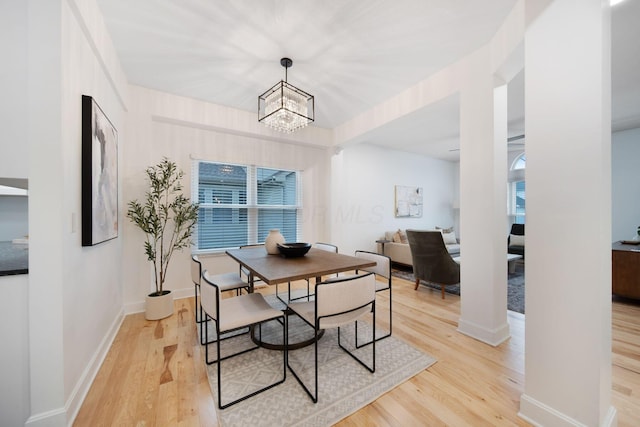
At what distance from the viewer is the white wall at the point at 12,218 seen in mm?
1675

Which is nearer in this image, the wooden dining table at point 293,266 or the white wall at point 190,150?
the wooden dining table at point 293,266

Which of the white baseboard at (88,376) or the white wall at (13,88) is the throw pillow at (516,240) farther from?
the white wall at (13,88)

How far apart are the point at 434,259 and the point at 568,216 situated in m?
2.23

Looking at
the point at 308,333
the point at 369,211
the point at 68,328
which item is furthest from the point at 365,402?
the point at 369,211

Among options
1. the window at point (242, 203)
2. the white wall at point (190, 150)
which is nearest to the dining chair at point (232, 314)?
the white wall at point (190, 150)

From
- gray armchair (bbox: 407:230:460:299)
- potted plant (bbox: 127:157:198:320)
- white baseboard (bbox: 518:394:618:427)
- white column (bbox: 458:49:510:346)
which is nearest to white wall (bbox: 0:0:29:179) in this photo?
potted plant (bbox: 127:157:198:320)

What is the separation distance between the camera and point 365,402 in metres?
1.53

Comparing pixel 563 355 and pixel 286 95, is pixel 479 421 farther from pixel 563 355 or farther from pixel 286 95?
pixel 286 95

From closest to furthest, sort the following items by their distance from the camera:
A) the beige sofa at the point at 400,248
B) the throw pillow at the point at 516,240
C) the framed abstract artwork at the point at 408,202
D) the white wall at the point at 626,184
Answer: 1. the white wall at the point at 626,184
2. the beige sofa at the point at 400,248
3. the throw pillow at the point at 516,240
4. the framed abstract artwork at the point at 408,202

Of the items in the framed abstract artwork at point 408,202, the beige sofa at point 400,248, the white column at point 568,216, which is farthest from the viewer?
the framed abstract artwork at point 408,202

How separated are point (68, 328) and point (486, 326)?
3.20 meters

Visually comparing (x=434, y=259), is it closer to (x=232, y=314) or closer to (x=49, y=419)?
(x=232, y=314)

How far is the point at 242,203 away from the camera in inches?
156

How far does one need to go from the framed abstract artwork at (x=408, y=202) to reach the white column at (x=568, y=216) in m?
4.67
